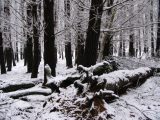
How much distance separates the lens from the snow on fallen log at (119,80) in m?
5.23

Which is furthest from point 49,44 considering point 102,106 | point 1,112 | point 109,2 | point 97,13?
point 102,106

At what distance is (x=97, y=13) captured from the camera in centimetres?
812

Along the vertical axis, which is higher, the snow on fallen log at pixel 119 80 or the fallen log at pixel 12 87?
the snow on fallen log at pixel 119 80

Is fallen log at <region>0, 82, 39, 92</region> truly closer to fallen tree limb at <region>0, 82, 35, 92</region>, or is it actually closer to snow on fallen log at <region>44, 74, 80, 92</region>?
fallen tree limb at <region>0, 82, 35, 92</region>

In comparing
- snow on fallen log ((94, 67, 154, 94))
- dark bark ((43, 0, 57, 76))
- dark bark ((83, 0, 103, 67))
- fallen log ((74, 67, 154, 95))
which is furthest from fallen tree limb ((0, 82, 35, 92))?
snow on fallen log ((94, 67, 154, 94))

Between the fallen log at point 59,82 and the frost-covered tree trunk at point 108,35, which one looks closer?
the fallen log at point 59,82

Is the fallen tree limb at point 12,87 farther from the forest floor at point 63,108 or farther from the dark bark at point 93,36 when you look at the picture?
the dark bark at point 93,36

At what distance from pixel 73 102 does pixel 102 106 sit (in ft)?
2.37

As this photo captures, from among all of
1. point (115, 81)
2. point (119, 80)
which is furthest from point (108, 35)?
point (115, 81)

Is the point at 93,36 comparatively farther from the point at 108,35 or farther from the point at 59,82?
the point at 108,35

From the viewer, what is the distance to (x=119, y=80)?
5957mm

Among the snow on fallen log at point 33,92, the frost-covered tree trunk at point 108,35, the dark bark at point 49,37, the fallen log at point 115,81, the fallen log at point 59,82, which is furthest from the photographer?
the frost-covered tree trunk at point 108,35

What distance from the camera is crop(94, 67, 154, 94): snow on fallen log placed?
5230 millimetres

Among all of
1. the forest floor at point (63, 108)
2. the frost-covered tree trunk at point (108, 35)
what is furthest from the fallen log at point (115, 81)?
the frost-covered tree trunk at point (108, 35)
